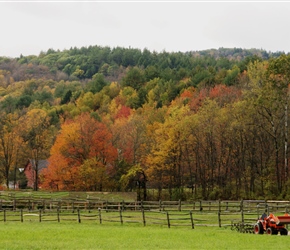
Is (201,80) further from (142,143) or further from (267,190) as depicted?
(267,190)

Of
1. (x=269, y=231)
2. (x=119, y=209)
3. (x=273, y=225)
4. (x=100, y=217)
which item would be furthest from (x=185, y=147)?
(x=273, y=225)

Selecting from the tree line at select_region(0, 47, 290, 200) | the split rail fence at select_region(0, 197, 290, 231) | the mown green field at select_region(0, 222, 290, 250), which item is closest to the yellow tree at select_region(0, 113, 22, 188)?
the tree line at select_region(0, 47, 290, 200)

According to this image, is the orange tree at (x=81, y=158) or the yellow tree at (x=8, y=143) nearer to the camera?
the orange tree at (x=81, y=158)

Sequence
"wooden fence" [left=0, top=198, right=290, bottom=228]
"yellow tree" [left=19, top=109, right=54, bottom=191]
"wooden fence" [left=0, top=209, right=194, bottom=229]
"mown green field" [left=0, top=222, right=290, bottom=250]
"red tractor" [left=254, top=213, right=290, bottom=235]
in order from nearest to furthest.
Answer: "mown green field" [left=0, top=222, right=290, bottom=250]
"red tractor" [left=254, top=213, right=290, bottom=235]
"wooden fence" [left=0, top=209, right=194, bottom=229]
"wooden fence" [left=0, top=198, right=290, bottom=228]
"yellow tree" [left=19, top=109, right=54, bottom=191]

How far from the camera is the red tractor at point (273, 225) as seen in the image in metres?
24.1

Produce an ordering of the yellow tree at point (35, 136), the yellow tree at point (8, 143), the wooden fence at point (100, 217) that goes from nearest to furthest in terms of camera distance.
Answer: the wooden fence at point (100, 217) < the yellow tree at point (8, 143) < the yellow tree at point (35, 136)

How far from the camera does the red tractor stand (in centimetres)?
2414

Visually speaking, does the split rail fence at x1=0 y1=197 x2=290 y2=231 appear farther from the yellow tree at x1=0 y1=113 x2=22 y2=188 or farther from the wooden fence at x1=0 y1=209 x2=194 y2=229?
the yellow tree at x1=0 y1=113 x2=22 y2=188

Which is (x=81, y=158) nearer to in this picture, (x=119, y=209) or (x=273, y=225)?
(x=119, y=209)

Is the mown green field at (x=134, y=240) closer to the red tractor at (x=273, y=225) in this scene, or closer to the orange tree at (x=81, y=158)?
the red tractor at (x=273, y=225)

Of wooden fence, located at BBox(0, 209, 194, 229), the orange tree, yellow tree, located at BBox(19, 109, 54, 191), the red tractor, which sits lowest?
wooden fence, located at BBox(0, 209, 194, 229)

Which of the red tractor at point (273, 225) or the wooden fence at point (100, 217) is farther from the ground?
the red tractor at point (273, 225)

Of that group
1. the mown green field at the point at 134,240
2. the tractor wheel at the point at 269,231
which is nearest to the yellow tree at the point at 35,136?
the mown green field at the point at 134,240

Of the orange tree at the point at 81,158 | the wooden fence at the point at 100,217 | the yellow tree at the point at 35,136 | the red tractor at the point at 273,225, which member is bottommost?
the wooden fence at the point at 100,217
